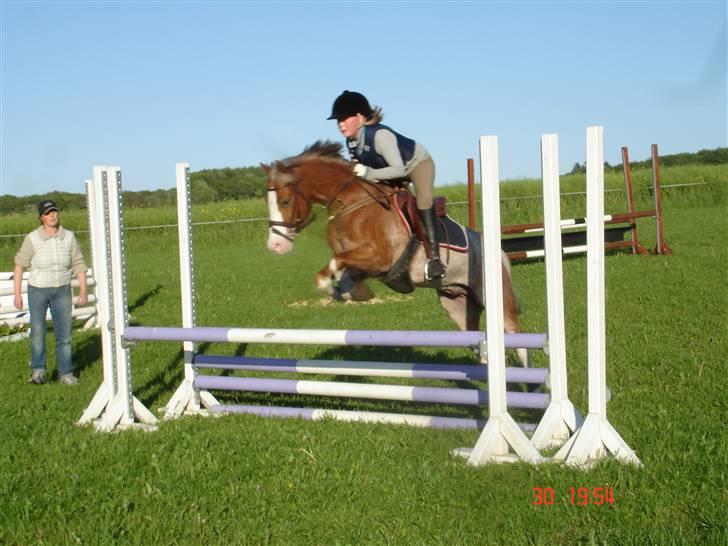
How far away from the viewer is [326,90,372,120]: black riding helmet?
5.77 meters

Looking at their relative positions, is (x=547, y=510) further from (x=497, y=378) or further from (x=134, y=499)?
(x=134, y=499)

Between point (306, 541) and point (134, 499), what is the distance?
3.61ft

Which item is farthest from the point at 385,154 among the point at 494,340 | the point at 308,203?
the point at 494,340

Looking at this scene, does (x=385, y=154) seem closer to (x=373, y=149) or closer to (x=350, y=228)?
(x=373, y=149)

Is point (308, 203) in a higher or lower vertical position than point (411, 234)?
higher

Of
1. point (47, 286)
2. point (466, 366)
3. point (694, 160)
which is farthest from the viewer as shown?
point (694, 160)

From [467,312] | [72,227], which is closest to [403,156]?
[467,312]

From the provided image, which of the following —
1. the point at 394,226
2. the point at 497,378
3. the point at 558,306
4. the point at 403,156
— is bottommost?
the point at 497,378

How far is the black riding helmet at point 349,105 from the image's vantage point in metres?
5.77

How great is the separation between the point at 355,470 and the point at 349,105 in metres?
2.57

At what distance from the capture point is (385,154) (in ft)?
19.3

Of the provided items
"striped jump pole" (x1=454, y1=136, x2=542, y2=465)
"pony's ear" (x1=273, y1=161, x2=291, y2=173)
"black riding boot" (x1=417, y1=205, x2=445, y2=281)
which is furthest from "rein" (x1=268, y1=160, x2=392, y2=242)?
"striped jump pole" (x1=454, y1=136, x2=542, y2=465)

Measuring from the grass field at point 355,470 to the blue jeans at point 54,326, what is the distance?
0.29 m

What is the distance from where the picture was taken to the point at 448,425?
5.25 meters
